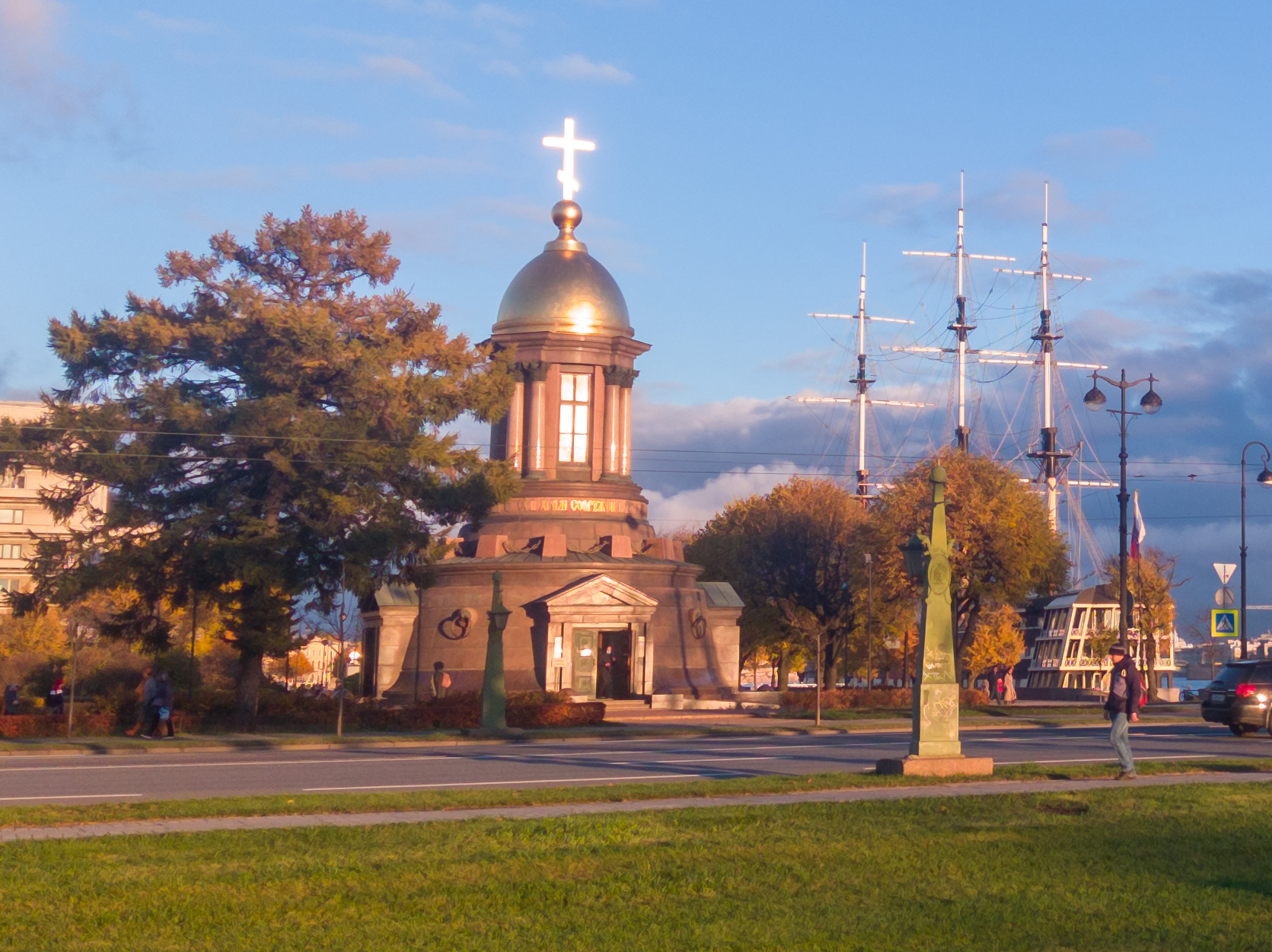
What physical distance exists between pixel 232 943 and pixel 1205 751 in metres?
21.6

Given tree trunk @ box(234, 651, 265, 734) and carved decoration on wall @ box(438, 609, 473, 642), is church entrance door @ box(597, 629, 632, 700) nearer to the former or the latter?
carved decoration on wall @ box(438, 609, 473, 642)

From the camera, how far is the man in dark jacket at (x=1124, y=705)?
18.5 metres

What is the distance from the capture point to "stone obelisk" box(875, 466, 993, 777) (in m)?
18.5

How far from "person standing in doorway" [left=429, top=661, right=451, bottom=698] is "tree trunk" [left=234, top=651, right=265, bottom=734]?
24.0 feet

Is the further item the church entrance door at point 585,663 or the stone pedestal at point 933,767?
the church entrance door at point 585,663

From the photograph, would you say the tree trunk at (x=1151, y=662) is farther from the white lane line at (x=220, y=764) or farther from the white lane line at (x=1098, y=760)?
the white lane line at (x=220, y=764)

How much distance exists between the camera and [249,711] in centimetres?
3509

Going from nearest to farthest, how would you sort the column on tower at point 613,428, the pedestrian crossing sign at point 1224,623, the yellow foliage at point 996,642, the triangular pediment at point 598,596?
the pedestrian crossing sign at point 1224,623 → the triangular pediment at point 598,596 → the column on tower at point 613,428 → the yellow foliage at point 996,642

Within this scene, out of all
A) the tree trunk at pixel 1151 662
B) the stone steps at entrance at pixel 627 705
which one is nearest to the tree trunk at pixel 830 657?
the tree trunk at pixel 1151 662

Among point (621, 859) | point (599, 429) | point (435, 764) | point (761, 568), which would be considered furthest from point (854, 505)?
point (621, 859)

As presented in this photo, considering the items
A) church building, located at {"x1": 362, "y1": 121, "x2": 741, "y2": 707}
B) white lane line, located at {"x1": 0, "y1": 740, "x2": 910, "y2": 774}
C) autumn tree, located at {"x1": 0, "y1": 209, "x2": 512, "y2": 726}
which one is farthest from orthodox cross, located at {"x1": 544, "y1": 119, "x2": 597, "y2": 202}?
white lane line, located at {"x1": 0, "y1": 740, "x2": 910, "y2": 774}

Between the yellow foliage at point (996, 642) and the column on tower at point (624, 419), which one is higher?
the column on tower at point (624, 419)

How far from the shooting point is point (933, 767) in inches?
722

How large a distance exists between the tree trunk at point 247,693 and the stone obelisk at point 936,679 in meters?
20.6
